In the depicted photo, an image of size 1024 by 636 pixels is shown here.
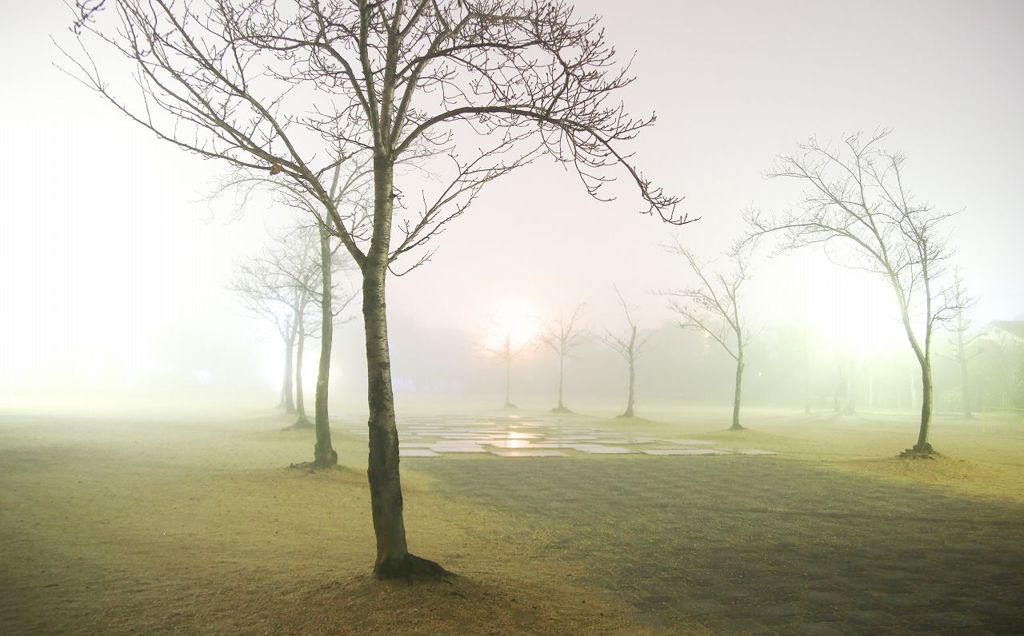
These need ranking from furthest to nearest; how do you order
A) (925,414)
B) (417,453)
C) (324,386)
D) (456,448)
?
(456,448) → (417,453) → (925,414) → (324,386)

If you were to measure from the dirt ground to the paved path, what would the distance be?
0.04 metres

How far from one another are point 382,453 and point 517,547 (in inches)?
116

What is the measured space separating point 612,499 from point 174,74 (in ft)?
28.1

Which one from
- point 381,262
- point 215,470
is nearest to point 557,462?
point 215,470

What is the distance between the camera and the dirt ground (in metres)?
4.61

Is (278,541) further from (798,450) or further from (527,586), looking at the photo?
(798,450)

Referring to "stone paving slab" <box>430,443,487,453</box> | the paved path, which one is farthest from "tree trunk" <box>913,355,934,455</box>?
"stone paving slab" <box>430,443,487,453</box>

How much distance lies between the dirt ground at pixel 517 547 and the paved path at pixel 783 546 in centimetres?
4

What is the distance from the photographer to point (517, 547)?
7.15m

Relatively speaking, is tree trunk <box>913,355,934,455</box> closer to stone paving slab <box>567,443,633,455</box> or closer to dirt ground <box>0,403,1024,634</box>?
dirt ground <box>0,403,1024,634</box>

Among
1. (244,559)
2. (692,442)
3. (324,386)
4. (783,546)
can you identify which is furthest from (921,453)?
(244,559)

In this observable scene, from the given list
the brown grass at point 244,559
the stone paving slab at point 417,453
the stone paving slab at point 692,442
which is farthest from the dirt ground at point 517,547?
the stone paving slab at point 692,442

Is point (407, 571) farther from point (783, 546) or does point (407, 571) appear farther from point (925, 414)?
point (925, 414)

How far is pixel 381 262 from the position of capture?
5168 mm
